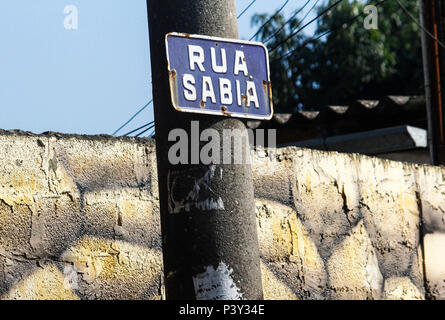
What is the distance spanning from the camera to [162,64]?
2.31 m

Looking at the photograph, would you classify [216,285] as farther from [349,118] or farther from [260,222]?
[349,118]

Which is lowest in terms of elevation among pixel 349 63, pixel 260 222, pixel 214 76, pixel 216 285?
pixel 216 285

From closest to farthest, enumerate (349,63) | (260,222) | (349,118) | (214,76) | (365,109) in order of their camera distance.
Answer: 1. (214,76)
2. (260,222)
3. (365,109)
4. (349,118)
5. (349,63)

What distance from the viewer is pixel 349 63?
63.3 feet

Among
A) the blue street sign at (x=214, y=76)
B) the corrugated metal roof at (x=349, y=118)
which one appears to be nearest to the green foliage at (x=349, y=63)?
the corrugated metal roof at (x=349, y=118)

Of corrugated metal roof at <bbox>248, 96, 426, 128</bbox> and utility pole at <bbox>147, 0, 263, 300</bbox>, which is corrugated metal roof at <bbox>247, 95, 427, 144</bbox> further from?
utility pole at <bbox>147, 0, 263, 300</bbox>

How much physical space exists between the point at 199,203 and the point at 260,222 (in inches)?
67.7

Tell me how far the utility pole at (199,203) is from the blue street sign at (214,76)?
0.03 meters

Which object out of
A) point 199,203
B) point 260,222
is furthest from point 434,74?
point 199,203

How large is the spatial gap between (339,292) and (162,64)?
7.56 feet

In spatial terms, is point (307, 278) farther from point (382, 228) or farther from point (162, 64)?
point (162, 64)

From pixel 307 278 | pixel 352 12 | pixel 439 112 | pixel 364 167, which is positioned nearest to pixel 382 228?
pixel 364 167

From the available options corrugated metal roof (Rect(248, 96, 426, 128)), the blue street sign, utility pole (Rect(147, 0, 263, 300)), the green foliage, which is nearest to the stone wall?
utility pole (Rect(147, 0, 263, 300))

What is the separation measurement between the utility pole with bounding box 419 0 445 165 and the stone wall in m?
2.70
